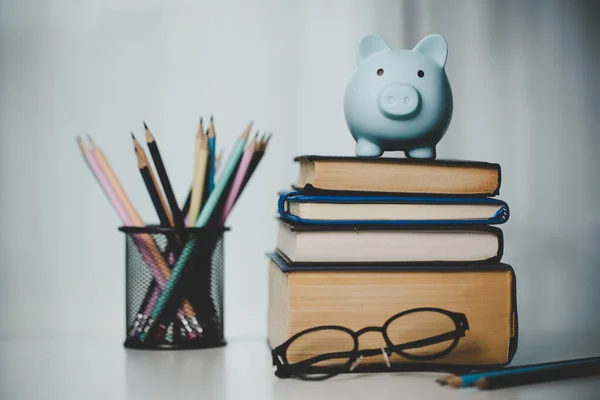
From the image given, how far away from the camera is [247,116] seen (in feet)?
3.51

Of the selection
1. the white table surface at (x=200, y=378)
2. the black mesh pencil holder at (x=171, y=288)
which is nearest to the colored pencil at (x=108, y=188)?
the black mesh pencil holder at (x=171, y=288)

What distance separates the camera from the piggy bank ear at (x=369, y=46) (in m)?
0.80

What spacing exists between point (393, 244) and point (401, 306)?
56mm

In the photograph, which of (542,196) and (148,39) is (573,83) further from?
(148,39)

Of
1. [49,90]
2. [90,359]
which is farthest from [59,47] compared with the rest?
[90,359]

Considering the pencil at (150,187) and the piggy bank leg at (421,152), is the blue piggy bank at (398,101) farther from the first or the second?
the pencil at (150,187)

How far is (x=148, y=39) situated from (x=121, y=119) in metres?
0.11

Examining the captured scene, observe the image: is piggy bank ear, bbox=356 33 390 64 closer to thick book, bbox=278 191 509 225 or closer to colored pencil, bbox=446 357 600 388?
thick book, bbox=278 191 509 225

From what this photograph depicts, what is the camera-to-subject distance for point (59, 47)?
40.9 inches

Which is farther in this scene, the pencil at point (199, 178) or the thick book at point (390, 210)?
the pencil at point (199, 178)

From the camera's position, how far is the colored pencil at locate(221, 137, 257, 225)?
0.88 meters

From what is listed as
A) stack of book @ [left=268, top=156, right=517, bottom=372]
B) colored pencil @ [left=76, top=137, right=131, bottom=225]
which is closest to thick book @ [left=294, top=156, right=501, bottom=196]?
stack of book @ [left=268, top=156, right=517, bottom=372]

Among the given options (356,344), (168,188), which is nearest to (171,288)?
(168,188)

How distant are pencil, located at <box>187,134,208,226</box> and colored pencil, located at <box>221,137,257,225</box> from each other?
0.10 feet
